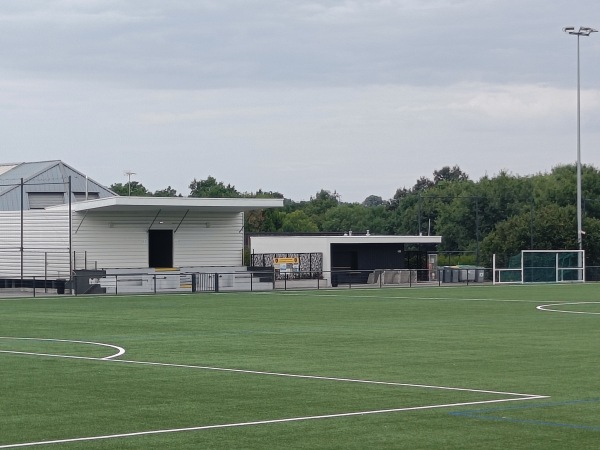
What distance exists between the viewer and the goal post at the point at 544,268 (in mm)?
75250

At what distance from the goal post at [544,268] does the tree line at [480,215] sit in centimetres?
1133

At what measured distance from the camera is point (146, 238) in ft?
240

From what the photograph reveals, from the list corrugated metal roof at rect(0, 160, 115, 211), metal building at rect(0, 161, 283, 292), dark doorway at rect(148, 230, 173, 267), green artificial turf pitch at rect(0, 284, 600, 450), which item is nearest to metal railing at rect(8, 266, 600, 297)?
metal building at rect(0, 161, 283, 292)

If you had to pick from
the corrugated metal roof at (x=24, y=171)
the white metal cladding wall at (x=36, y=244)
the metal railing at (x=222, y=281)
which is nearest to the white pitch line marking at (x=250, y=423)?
the metal railing at (x=222, y=281)

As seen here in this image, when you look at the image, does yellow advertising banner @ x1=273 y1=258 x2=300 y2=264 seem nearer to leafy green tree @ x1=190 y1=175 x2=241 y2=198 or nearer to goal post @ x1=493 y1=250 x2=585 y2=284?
goal post @ x1=493 y1=250 x2=585 y2=284

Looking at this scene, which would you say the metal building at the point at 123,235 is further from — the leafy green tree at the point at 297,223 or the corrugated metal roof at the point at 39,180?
the leafy green tree at the point at 297,223

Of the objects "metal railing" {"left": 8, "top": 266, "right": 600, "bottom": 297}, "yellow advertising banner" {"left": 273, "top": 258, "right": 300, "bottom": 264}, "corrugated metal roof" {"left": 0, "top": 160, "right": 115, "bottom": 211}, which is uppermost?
"corrugated metal roof" {"left": 0, "top": 160, "right": 115, "bottom": 211}

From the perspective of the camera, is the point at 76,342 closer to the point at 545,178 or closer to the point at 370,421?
the point at 370,421

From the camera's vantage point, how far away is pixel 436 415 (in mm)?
14688

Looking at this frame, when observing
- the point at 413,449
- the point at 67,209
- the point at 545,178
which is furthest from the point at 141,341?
the point at 545,178

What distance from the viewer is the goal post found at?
75250 millimetres

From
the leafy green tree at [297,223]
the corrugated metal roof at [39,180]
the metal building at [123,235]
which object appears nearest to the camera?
the metal building at [123,235]

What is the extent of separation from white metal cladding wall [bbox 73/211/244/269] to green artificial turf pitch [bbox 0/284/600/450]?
32.5 meters

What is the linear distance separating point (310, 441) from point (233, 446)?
2.96 ft
